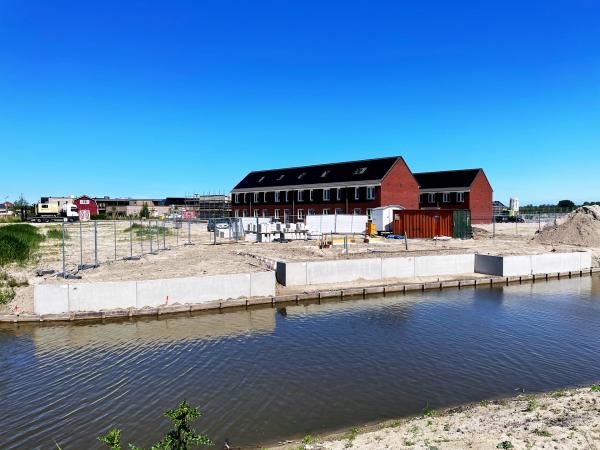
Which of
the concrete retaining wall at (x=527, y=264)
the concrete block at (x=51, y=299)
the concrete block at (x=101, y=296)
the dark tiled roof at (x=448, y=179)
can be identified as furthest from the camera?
the dark tiled roof at (x=448, y=179)

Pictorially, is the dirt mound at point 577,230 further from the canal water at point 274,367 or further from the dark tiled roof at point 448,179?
the canal water at point 274,367

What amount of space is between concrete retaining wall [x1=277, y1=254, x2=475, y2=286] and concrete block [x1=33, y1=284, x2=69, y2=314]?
31.2 feet

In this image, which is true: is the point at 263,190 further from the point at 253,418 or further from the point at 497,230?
the point at 253,418

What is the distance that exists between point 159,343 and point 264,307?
5.69 m

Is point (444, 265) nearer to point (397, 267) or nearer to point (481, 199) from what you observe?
point (397, 267)

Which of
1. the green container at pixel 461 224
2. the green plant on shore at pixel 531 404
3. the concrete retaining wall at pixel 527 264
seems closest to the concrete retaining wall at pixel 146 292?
the green plant on shore at pixel 531 404

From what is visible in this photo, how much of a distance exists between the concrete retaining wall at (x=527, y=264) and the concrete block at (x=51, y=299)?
866 inches

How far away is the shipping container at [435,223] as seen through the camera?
39531mm

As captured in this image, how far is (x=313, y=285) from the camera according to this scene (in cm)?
2162

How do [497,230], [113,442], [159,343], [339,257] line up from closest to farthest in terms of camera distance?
[113,442] → [159,343] → [339,257] → [497,230]

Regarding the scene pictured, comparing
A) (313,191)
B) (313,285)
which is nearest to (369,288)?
(313,285)

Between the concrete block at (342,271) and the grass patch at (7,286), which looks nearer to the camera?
the grass patch at (7,286)

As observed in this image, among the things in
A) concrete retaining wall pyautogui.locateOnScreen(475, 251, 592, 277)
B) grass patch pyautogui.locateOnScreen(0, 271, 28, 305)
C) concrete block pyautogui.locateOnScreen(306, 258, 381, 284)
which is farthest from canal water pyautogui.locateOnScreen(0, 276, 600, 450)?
concrete retaining wall pyautogui.locateOnScreen(475, 251, 592, 277)

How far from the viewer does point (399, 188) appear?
49312 mm
